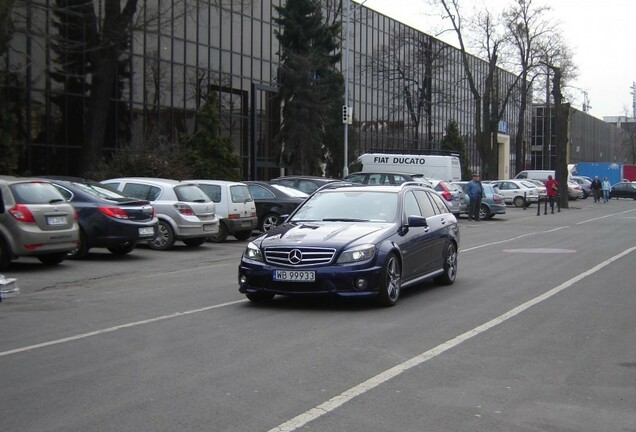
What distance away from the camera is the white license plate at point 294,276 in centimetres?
1027

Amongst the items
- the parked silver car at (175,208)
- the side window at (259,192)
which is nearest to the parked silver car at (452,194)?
the side window at (259,192)

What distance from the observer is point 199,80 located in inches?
1635

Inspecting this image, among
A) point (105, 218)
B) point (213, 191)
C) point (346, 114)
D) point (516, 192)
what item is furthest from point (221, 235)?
point (516, 192)

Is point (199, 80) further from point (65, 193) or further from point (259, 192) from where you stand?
point (65, 193)

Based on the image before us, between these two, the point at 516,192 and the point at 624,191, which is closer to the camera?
the point at 516,192

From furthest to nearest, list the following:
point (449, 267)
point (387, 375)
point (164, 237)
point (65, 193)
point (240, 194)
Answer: point (240, 194) < point (164, 237) < point (65, 193) < point (449, 267) < point (387, 375)

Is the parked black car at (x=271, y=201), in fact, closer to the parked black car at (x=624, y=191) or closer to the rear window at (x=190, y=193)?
the rear window at (x=190, y=193)

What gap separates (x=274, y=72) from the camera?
48.2 m

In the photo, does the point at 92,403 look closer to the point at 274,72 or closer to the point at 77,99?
the point at 77,99

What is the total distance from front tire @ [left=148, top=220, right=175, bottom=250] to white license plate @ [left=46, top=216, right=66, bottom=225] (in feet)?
15.2

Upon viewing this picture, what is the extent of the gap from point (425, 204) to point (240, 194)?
10.4m

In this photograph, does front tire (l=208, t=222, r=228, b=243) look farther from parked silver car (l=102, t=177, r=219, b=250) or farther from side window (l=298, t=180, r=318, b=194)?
side window (l=298, t=180, r=318, b=194)

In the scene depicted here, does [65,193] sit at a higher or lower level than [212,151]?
lower

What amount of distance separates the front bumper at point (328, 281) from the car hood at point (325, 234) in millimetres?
335
